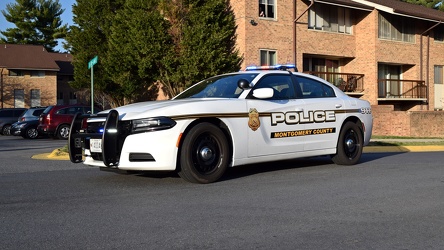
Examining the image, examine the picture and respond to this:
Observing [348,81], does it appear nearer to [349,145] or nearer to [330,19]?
[330,19]

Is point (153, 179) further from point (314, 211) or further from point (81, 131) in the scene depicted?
point (314, 211)

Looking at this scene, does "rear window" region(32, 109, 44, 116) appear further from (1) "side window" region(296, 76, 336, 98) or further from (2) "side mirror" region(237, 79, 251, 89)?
(2) "side mirror" region(237, 79, 251, 89)

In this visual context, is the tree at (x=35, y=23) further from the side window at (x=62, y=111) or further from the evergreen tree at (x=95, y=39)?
the side window at (x=62, y=111)

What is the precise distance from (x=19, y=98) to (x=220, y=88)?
4334cm

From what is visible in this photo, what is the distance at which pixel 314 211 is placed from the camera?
5.70 m

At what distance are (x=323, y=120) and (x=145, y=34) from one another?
14271 mm

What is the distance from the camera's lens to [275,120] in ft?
26.5

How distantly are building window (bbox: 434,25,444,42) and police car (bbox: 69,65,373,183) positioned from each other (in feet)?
82.1

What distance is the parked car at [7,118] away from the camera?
2823 cm

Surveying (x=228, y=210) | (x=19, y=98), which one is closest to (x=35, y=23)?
(x=19, y=98)

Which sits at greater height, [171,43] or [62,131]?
[171,43]

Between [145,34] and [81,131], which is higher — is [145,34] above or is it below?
above

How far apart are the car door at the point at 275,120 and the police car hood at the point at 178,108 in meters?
0.35

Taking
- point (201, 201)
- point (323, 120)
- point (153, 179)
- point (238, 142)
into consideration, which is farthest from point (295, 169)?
point (201, 201)
